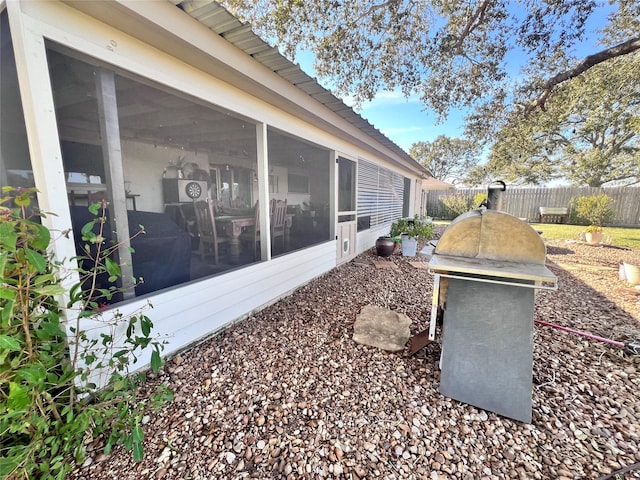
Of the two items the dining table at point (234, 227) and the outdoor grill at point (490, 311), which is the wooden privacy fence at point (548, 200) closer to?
the dining table at point (234, 227)

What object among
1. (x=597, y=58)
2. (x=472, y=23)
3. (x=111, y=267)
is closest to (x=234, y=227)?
(x=111, y=267)

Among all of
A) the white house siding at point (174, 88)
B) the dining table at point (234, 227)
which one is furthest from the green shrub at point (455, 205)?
the dining table at point (234, 227)

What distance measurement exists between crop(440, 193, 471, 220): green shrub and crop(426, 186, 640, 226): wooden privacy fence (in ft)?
0.56

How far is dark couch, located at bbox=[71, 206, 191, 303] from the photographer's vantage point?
2.32 m

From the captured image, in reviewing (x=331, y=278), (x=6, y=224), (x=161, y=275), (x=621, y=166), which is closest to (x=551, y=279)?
(x=6, y=224)

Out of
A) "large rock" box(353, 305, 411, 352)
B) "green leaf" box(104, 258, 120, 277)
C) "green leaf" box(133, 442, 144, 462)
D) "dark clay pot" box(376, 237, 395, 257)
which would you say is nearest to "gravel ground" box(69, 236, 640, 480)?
"large rock" box(353, 305, 411, 352)

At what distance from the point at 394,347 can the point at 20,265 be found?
97.6 inches

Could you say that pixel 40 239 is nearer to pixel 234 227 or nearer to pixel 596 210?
pixel 234 227

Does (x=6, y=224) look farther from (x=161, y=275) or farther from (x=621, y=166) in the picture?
(x=621, y=166)

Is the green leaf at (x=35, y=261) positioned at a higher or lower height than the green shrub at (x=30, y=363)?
higher

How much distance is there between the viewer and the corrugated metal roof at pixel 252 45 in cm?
181

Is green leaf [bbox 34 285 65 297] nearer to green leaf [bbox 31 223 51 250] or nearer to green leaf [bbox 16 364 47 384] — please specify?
green leaf [bbox 31 223 51 250]

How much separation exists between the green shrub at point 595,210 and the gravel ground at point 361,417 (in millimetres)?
11705

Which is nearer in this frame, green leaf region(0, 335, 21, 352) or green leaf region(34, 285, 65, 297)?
green leaf region(0, 335, 21, 352)
